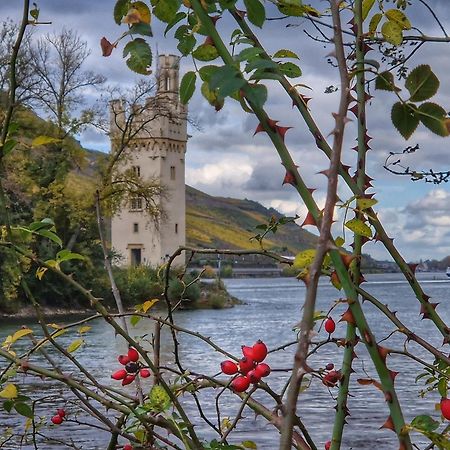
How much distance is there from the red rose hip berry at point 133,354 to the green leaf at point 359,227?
0.68 m

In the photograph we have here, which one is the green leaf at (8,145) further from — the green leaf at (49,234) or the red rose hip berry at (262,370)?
the red rose hip berry at (262,370)

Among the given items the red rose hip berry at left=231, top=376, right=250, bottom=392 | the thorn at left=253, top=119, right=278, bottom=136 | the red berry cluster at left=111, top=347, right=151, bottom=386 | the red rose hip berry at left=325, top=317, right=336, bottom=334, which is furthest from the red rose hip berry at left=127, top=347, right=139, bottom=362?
the thorn at left=253, top=119, right=278, bottom=136

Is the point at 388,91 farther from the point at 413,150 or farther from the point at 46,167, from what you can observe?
the point at 46,167

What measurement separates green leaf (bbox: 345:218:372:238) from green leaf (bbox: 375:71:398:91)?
0.51 feet

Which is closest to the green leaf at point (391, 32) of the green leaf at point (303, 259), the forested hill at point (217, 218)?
the green leaf at point (303, 259)

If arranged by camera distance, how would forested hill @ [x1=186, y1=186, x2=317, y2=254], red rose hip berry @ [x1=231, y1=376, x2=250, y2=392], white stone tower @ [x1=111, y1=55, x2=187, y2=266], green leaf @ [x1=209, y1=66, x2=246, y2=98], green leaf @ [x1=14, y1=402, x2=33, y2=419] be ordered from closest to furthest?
green leaf @ [x1=209, y1=66, x2=246, y2=98] < red rose hip berry @ [x1=231, y1=376, x2=250, y2=392] < green leaf @ [x1=14, y1=402, x2=33, y2=419] < white stone tower @ [x1=111, y1=55, x2=187, y2=266] < forested hill @ [x1=186, y1=186, x2=317, y2=254]

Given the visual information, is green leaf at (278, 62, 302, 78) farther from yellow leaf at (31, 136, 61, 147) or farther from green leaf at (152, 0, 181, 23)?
yellow leaf at (31, 136, 61, 147)

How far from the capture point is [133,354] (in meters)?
1.68

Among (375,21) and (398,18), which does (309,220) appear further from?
(375,21)

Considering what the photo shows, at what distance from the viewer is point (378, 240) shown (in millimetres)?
1167

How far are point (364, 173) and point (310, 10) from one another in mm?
224

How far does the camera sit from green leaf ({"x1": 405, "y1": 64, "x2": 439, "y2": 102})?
3.15 feet

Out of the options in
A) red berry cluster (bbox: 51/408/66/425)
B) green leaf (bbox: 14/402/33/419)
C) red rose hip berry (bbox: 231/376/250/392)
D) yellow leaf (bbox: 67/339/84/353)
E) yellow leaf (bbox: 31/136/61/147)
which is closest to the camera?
red rose hip berry (bbox: 231/376/250/392)

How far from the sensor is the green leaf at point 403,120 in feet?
3.26
